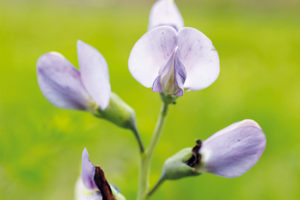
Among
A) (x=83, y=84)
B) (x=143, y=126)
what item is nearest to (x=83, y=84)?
(x=83, y=84)

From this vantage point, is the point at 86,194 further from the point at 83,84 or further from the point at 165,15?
A: the point at 165,15

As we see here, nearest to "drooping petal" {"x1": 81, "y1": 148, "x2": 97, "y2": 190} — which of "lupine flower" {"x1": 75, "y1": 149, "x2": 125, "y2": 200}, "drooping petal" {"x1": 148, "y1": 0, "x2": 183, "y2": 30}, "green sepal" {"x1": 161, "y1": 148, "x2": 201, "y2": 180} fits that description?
"lupine flower" {"x1": 75, "y1": 149, "x2": 125, "y2": 200}

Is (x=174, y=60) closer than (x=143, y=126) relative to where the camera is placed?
Yes

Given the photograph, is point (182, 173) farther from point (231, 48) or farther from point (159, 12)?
point (231, 48)

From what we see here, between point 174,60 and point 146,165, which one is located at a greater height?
point 174,60

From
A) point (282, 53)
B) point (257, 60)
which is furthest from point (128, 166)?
point (282, 53)

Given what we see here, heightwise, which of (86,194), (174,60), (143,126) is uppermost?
(174,60)
